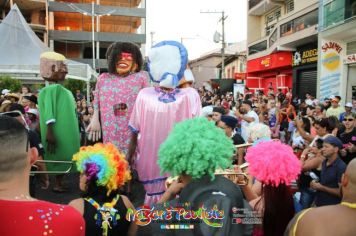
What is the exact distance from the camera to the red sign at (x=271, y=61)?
21.1 m

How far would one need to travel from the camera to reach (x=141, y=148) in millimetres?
3061

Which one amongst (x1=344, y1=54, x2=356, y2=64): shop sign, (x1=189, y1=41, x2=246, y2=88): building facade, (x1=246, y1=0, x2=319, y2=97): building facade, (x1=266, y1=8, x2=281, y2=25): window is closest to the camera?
(x1=344, y1=54, x2=356, y2=64): shop sign

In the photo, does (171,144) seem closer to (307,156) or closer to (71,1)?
(307,156)

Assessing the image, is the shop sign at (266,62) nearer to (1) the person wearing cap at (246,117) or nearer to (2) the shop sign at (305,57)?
(2) the shop sign at (305,57)

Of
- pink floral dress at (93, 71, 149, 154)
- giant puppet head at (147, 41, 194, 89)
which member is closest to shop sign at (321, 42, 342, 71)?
pink floral dress at (93, 71, 149, 154)

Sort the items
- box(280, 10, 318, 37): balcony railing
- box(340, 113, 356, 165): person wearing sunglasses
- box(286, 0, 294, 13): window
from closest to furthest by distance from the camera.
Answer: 1. box(340, 113, 356, 165): person wearing sunglasses
2. box(280, 10, 318, 37): balcony railing
3. box(286, 0, 294, 13): window

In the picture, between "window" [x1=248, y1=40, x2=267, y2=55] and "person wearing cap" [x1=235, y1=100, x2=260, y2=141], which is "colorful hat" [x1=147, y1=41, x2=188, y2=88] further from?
"window" [x1=248, y1=40, x2=267, y2=55]

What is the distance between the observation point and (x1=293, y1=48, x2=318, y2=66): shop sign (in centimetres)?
1783

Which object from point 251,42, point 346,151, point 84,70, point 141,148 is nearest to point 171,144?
point 141,148

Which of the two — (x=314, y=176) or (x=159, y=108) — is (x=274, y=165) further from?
(x=314, y=176)

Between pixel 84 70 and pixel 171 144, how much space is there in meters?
8.83

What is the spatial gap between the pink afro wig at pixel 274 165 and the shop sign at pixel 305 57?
1673cm

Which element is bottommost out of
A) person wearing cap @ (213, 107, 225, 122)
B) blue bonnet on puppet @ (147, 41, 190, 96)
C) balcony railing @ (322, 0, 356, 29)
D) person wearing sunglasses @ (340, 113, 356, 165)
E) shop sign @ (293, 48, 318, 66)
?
person wearing sunglasses @ (340, 113, 356, 165)

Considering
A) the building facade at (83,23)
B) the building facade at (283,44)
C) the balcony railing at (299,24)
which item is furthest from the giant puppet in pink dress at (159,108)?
the building facade at (83,23)
